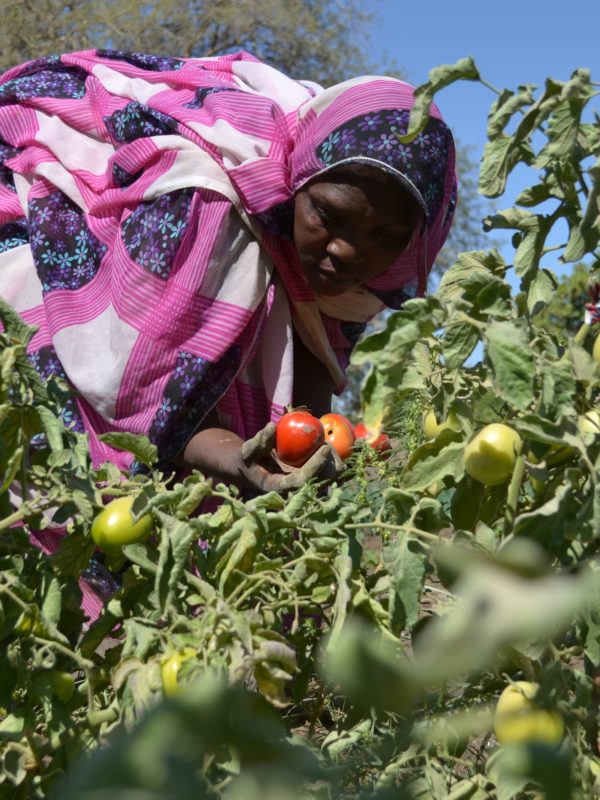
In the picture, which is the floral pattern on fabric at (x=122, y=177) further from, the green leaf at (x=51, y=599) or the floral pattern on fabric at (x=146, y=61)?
the green leaf at (x=51, y=599)

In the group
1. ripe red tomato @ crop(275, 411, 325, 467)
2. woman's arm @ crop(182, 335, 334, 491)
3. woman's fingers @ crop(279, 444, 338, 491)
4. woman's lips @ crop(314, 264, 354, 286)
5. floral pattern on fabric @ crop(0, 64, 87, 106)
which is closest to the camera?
woman's fingers @ crop(279, 444, 338, 491)

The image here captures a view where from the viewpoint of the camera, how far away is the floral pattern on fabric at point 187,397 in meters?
2.05

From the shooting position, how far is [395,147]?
2.01 metres

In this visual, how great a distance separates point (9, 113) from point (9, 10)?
36.9 feet

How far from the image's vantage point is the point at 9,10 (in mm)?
12391

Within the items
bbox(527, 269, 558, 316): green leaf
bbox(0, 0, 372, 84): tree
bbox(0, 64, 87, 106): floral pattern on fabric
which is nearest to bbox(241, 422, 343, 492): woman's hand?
bbox(527, 269, 558, 316): green leaf

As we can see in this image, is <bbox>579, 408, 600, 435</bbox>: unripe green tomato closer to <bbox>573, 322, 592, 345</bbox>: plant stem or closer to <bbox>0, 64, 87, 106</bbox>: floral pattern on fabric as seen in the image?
<bbox>573, 322, 592, 345</bbox>: plant stem

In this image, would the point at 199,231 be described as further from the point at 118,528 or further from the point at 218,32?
the point at 218,32

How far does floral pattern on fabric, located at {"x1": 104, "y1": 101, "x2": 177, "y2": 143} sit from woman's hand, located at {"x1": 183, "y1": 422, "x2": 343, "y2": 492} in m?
0.68

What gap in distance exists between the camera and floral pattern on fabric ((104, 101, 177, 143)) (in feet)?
7.20

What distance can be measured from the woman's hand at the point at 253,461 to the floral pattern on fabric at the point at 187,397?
33mm

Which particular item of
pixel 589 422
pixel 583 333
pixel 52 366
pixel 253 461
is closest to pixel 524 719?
pixel 589 422

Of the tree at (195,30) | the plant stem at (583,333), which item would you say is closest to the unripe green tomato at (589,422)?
the plant stem at (583,333)

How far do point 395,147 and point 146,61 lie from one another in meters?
0.86
